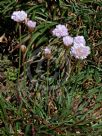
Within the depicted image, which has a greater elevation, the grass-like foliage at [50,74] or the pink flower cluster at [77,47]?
the pink flower cluster at [77,47]

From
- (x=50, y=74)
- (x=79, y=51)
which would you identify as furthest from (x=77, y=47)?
(x=50, y=74)

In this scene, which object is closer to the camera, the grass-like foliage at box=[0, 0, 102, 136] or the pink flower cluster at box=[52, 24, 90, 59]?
the pink flower cluster at box=[52, 24, 90, 59]

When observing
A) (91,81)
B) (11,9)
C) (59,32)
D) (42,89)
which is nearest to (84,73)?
(91,81)

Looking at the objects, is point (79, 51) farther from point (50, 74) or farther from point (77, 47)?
point (50, 74)

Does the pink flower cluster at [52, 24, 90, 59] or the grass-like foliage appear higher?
the pink flower cluster at [52, 24, 90, 59]

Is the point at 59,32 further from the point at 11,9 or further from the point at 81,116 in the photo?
the point at 11,9
